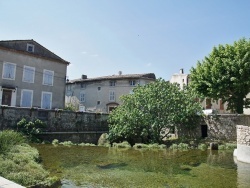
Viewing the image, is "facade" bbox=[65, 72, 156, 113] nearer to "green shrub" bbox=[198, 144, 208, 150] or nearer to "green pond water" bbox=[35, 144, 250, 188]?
"green shrub" bbox=[198, 144, 208, 150]

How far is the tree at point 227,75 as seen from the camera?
82.1 feet

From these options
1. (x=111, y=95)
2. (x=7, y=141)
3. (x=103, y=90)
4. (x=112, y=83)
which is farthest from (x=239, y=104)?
(x=7, y=141)

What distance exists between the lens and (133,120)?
2541 cm

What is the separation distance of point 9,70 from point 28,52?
3.17m

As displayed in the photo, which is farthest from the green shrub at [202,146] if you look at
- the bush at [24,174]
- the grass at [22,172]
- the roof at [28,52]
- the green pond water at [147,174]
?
the roof at [28,52]

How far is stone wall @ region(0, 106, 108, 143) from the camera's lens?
73.6ft

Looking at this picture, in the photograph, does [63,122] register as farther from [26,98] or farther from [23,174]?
[23,174]

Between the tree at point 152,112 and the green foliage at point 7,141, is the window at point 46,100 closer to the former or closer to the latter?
the tree at point 152,112

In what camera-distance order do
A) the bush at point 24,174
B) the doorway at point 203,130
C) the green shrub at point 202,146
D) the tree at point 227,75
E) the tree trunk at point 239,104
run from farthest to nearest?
1. the doorway at point 203,130
2. the tree trunk at point 239,104
3. the tree at point 227,75
4. the green shrub at point 202,146
5. the bush at point 24,174

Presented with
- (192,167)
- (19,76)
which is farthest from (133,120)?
(19,76)

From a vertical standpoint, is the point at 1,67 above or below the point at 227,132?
above

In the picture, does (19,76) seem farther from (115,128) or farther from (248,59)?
(248,59)

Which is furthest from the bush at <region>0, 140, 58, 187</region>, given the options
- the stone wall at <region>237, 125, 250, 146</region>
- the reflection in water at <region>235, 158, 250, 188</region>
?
the stone wall at <region>237, 125, 250, 146</region>

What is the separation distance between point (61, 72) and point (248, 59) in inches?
866
